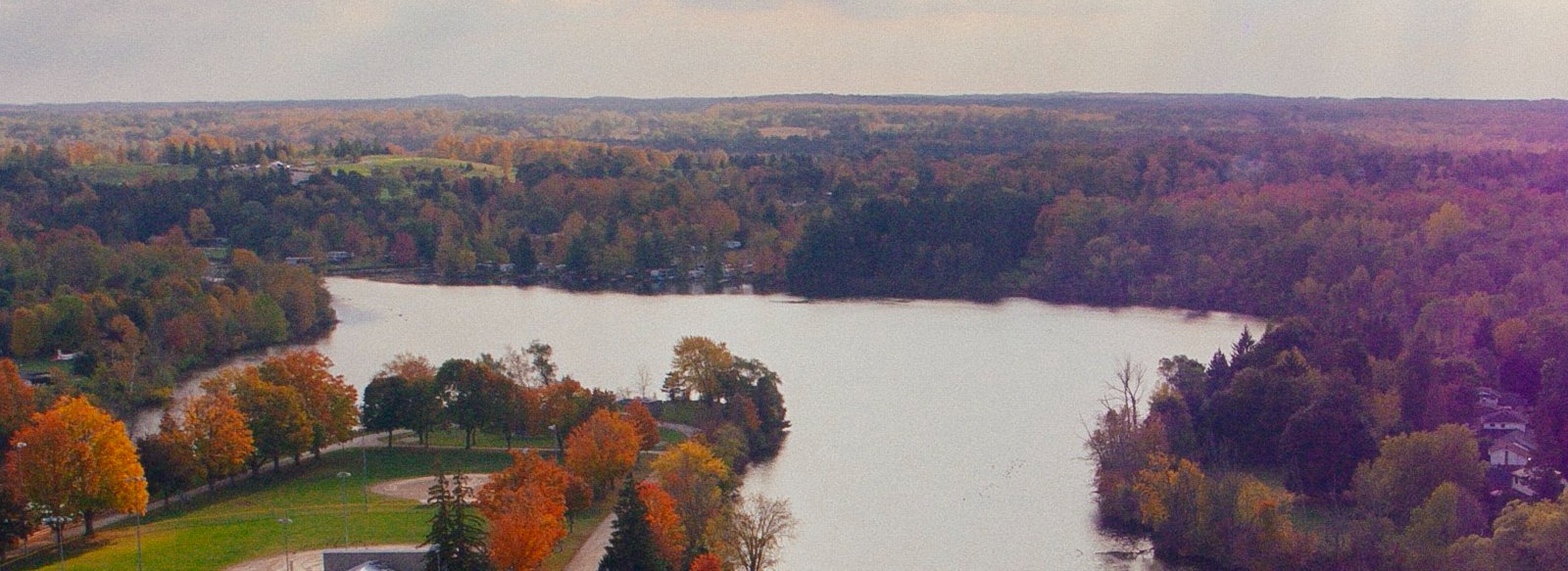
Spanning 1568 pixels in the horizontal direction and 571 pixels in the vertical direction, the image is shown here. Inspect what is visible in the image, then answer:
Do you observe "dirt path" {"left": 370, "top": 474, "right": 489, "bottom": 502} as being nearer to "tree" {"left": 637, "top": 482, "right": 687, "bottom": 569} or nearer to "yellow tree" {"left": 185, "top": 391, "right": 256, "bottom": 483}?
"yellow tree" {"left": 185, "top": 391, "right": 256, "bottom": 483}

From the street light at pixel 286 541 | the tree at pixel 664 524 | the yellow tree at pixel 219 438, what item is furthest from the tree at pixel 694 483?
the yellow tree at pixel 219 438

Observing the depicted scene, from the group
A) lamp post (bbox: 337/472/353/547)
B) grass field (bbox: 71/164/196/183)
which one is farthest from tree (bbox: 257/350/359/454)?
Answer: grass field (bbox: 71/164/196/183)

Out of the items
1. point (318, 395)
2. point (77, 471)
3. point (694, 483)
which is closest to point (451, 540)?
point (694, 483)

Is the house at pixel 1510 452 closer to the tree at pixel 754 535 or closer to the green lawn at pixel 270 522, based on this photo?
the tree at pixel 754 535

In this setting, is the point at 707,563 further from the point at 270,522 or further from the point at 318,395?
the point at 318,395

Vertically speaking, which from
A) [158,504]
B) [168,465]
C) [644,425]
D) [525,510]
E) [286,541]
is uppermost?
[525,510]

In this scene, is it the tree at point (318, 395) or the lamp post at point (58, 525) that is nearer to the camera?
the lamp post at point (58, 525)

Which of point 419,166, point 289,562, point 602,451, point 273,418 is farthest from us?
point 419,166
